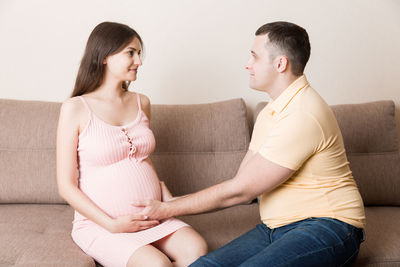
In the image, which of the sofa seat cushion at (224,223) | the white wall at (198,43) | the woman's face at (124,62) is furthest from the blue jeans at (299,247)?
the white wall at (198,43)

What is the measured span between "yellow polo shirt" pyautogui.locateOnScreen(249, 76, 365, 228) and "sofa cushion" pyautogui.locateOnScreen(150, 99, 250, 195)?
0.69m

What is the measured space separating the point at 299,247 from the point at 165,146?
1.08 meters

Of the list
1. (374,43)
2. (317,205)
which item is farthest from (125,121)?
(374,43)

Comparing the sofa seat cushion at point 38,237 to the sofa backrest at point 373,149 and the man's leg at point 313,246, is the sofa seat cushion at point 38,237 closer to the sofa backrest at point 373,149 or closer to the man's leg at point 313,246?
the man's leg at point 313,246

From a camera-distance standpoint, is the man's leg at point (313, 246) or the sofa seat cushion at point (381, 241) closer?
the man's leg at point (313, 246)

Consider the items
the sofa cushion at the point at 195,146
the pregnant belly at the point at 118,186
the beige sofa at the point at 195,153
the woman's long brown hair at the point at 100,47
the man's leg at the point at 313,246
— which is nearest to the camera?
the man's leg at the point at 313,246

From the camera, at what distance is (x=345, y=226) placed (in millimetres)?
1485

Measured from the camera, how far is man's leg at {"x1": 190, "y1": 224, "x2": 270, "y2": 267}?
1.50 meters

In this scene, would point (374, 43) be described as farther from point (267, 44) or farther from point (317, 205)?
point (317, 205)

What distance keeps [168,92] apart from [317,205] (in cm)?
139

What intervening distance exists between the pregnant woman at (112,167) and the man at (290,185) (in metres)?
0.10

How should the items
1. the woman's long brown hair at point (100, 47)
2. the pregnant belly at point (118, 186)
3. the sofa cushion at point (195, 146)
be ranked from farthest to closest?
the sofa cushion at point (195, 146)
the woman's long brown hair at point (100, 47)
the pregnant belly at point (118, 186)

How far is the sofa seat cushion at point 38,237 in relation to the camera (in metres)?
1.56

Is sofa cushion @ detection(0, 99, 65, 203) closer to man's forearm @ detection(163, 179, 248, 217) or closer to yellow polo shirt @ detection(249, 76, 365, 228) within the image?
man's forearm @ detection(163, 179, 248, 217)
